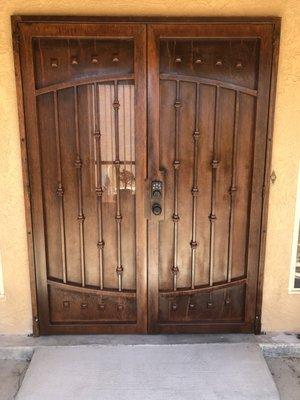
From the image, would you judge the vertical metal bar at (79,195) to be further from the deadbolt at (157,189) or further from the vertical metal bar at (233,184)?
the vertical metal bar at (233,184)

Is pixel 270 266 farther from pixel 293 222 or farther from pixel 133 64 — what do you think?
pixel 133 64

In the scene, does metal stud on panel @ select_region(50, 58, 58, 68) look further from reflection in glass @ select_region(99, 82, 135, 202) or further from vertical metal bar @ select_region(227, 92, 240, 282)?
vertical metal bar @ select_region(227, 92, 240, 282)

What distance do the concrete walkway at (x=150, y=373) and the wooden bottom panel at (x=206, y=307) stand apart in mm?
185

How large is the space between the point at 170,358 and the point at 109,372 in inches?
16.2

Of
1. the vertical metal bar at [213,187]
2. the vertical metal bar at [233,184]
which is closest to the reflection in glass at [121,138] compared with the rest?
the vertical metal bar at [213,187]

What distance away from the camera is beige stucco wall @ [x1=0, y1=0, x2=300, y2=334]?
257 centimetres

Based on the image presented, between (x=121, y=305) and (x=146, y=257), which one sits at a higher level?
(x=146, y=257)

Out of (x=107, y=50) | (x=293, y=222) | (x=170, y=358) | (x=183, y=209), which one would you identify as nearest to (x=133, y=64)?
(x=107, y=50)

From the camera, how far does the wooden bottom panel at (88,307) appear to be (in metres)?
3.06

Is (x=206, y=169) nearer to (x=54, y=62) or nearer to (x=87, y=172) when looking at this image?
(x=87, y=172)

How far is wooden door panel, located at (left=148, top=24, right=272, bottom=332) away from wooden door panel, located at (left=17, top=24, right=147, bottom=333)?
12 centimetres

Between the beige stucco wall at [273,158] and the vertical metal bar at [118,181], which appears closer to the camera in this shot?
the beige stucco wall at [273,158]

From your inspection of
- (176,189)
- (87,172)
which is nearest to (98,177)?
(87,172)

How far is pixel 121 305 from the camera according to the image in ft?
10.1
